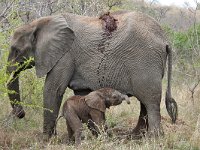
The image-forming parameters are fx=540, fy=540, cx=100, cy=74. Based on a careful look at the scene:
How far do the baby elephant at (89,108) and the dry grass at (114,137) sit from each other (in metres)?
0.16

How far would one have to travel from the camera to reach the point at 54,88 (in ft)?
23.2

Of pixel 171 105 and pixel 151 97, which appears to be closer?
pixel 151 97

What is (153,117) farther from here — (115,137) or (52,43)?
(52,43)

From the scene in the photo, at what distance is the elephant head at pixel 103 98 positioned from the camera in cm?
665

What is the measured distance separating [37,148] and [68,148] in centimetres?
37

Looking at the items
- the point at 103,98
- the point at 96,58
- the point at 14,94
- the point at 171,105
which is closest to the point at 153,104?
the point at 171,105

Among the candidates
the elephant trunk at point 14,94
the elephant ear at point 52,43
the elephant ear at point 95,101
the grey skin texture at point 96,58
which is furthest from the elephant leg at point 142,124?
the elephant trunk at point 14,94

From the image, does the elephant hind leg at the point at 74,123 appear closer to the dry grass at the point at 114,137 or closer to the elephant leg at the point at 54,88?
the dry grass at the point at 114,137

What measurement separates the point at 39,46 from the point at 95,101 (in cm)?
122

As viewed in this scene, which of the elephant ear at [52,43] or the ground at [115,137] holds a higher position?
the elephant ear at [52,43]

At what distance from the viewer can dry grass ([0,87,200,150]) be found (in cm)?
603

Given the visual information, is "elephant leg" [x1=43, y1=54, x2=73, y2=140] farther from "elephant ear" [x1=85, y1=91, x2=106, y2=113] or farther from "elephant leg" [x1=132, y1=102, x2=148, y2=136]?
"elephant leg" [x1=132, y1=102, x2=148, y2=136]

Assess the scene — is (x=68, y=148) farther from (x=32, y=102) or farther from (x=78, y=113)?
(x=32, y=102)

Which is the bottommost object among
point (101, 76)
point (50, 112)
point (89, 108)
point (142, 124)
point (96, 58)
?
point (142, 124)
